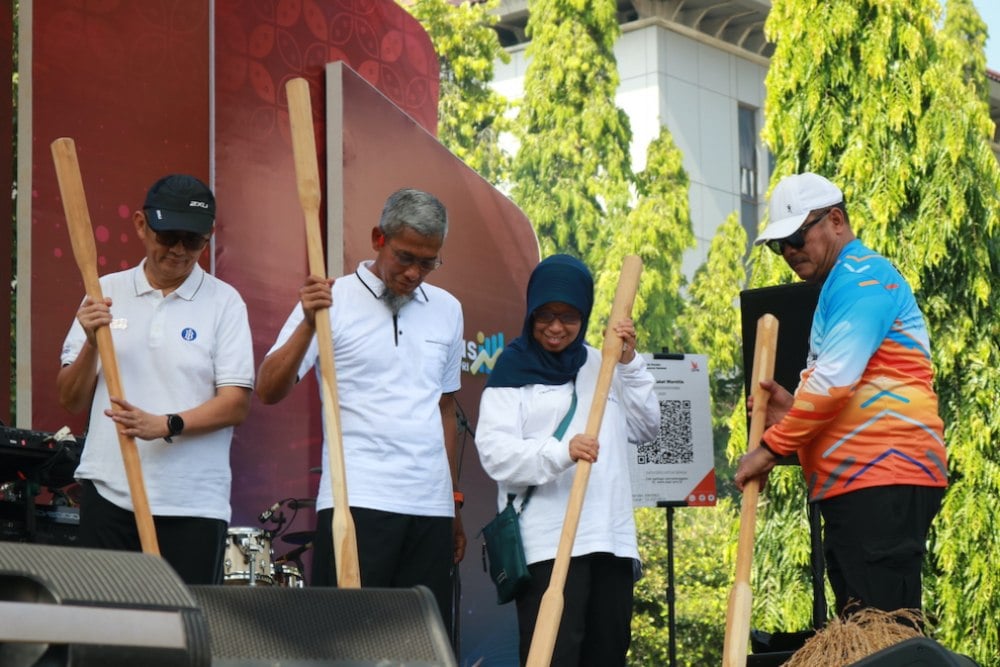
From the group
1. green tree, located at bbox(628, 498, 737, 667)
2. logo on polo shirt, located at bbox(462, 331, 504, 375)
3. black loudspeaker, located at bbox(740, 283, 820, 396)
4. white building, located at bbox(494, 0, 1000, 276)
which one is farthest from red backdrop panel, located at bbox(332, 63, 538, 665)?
white building, located at bbox(494, 0, 1000, 276)

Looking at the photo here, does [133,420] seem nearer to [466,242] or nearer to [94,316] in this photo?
[94,316]

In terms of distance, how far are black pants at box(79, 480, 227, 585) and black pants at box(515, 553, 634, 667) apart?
0.81 meters

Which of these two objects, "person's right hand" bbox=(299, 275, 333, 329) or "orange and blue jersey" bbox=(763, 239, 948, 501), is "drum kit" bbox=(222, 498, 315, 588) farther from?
"orange and blue jersey" bbox=(763, 239, 948, 501)

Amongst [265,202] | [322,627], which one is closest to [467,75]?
[265,202]

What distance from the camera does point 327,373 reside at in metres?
3.51

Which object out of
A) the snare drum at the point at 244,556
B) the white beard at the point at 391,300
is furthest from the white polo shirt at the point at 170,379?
the snare drum at the point at 244,556

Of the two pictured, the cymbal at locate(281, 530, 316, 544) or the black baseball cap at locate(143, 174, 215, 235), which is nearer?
the black baseball cap at locate(143, 174, 215, 235)

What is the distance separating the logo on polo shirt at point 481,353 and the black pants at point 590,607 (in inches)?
138

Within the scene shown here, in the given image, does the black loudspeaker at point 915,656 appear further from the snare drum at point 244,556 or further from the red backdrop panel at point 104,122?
the snare drum at point 244,556

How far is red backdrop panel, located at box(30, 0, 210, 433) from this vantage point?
195 inches

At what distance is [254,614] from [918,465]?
2.03 meters

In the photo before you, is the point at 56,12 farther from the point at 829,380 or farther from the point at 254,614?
the point at 254,614

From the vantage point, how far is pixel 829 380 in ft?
11.4

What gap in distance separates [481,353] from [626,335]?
3719 mm
